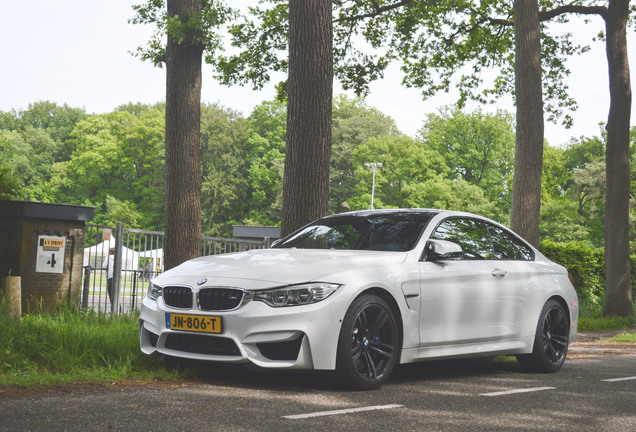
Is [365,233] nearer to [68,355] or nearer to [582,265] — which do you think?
[68,355]

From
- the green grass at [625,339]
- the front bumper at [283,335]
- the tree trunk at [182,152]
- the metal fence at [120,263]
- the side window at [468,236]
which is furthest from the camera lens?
the green grass at [625,339]

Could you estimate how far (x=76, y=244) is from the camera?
11.4 meters

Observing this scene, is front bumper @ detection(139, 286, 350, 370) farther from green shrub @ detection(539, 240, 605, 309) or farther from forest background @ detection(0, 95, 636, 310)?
forest background @ detection(0, 95, 636, 310)

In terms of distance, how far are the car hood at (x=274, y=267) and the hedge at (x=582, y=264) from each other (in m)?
15.9

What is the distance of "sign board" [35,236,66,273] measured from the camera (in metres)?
10.9

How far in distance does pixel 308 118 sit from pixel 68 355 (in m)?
4.28

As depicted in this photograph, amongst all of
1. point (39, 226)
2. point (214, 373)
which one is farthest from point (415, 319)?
point (39, 226)

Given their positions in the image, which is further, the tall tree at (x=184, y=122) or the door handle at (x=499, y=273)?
the tall tree at (x=184, y=122)

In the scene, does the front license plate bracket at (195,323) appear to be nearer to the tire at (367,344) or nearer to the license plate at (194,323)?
the license plate at (194,323)

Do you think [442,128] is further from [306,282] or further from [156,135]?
[306,282]

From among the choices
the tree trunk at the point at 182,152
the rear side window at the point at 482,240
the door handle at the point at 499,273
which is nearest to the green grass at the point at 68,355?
the rear side window at the point at 482,240

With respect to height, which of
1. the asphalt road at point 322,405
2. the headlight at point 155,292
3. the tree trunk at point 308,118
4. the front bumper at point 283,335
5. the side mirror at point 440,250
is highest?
the tree trunk at point 308,118

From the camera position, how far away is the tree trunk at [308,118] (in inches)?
374

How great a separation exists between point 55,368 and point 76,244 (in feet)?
16.5
